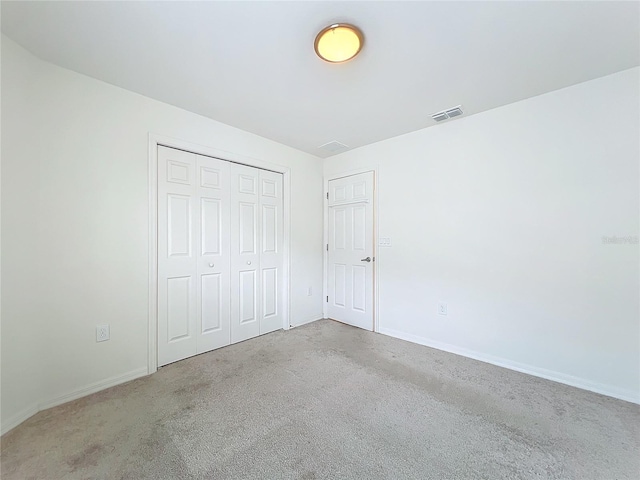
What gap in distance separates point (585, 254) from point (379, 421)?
2.05m

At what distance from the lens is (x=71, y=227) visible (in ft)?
6.06

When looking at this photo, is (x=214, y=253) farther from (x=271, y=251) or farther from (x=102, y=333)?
(x=102, y=333)

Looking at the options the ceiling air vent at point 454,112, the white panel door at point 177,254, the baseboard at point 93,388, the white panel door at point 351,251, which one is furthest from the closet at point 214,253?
the ceiling air vent at point 454,112

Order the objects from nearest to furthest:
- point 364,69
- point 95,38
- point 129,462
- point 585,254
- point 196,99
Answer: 1. point 129,462
2. point 95,38
3. point 364,69
4. point 585,254
5. point 196,99

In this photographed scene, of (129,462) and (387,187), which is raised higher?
(387,187)

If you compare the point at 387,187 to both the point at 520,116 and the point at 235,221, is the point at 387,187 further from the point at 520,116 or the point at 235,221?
the point at 235,221

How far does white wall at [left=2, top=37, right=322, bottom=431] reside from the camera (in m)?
1.59

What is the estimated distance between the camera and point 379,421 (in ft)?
5.31

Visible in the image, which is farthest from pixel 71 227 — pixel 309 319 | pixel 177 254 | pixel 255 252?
pixel 309 319

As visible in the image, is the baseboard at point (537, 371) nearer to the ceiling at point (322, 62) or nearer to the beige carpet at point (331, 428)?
the beige carpet at point (331, 428)

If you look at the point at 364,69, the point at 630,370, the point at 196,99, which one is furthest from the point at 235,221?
the point at 630,370

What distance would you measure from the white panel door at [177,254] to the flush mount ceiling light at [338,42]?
5.35 ft

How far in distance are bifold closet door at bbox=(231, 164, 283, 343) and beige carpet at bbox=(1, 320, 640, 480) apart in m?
0.74

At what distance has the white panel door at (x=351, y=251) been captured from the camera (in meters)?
3.31
